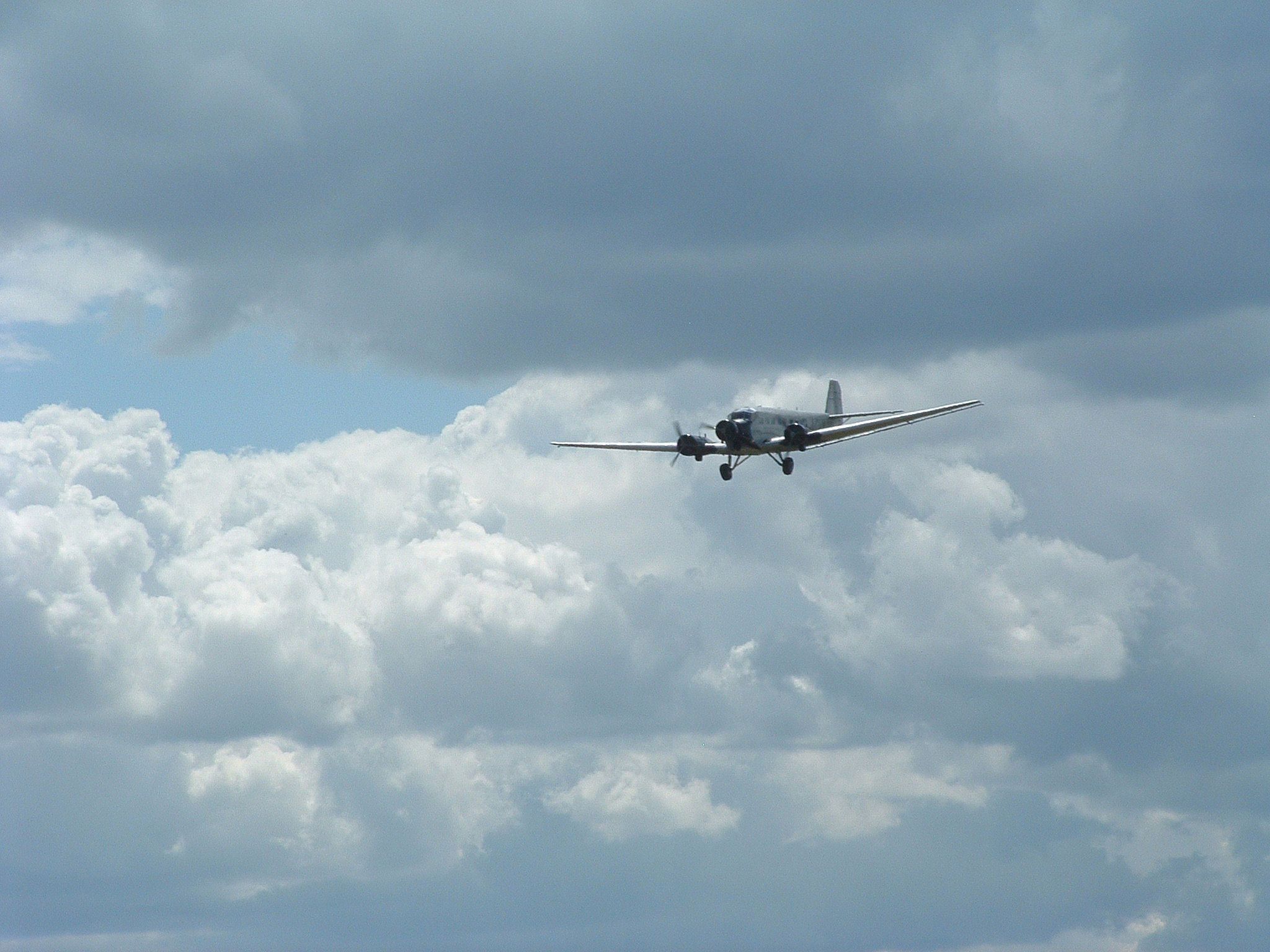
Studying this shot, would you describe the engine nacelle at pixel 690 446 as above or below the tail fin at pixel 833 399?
below

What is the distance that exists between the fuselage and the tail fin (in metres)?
28.0

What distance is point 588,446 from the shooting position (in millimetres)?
132500

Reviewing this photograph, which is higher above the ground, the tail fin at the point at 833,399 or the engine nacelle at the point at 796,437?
the tail fin at the point at 833,399

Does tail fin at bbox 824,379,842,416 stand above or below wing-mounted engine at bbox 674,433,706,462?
above

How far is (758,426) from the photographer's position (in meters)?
125

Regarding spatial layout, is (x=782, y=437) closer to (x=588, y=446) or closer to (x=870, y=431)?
(x=870, y=431)

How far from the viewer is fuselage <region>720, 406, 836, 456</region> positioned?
124 meters

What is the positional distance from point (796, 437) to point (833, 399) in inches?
1238

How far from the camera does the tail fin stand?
15550cm

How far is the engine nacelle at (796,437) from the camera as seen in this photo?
411 ft

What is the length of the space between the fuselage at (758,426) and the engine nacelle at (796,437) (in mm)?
607

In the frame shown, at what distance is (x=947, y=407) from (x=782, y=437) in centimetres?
1266

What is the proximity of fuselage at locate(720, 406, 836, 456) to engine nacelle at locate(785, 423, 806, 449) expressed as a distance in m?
0.61

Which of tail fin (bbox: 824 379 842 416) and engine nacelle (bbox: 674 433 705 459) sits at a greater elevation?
tail fin (bbox: 824 379 842 416)
